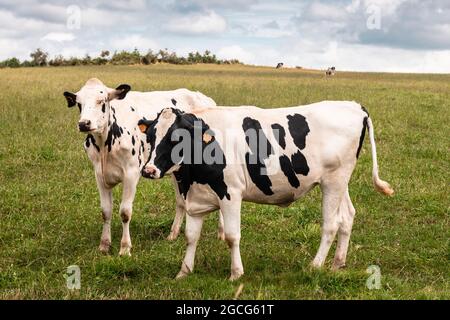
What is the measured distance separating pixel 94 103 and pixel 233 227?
261 cm

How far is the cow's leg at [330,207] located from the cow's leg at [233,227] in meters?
0.96

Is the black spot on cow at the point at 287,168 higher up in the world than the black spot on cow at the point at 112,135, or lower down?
lower down

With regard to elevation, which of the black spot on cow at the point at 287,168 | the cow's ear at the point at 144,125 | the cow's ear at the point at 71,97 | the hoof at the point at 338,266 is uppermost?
the cow's ear at the point at 71,97

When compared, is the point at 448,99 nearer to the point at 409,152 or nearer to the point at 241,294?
the point at 409,152

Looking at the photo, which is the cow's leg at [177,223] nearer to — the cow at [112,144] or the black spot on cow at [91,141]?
the cow at [112,144]

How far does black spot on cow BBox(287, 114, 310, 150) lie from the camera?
272 inches

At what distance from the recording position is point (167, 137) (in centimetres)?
654

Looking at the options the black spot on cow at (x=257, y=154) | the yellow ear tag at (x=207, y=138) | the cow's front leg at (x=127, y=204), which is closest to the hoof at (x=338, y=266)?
the black spot on cow at (x=257, y=154)

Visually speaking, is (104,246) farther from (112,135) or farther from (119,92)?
(119,92)

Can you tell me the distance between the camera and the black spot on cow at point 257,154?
6.79 m

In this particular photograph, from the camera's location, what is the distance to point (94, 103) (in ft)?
25.7

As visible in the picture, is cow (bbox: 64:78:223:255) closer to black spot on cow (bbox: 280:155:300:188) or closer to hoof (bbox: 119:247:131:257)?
hoof (bbox: 119:247:131:257)
